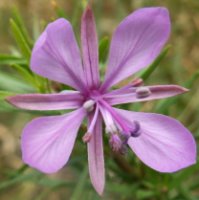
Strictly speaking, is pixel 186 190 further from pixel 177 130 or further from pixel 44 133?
pixel 44 133

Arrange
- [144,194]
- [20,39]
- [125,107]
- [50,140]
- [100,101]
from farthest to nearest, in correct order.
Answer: [144,194] < [125,107] < [20,39] < [100,101] < [50,140]

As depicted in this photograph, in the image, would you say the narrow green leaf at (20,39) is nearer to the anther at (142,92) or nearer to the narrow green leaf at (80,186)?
the anther at (142,92)

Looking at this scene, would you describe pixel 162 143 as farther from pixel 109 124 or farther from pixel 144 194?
pixel 144 194

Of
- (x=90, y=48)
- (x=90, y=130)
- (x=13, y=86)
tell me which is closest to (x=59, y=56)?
(x=90, y=48)

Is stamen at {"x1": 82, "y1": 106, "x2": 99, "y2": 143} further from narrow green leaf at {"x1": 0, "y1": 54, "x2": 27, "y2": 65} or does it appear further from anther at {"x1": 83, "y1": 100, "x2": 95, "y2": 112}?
narrow green leaf at {"x1": 0, "y1": 54, "x2": 27, "y2": 65}

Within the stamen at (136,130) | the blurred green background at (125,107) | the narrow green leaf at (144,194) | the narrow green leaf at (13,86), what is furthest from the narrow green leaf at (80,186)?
the stamen at (136,130)

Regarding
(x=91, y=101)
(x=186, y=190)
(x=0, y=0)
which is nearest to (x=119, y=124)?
(x=91, y=101)

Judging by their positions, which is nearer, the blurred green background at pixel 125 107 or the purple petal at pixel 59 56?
the purple petal at pixel 59 56
